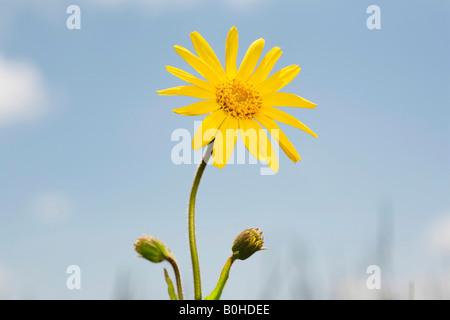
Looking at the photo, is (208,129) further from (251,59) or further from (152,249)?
(152,249)

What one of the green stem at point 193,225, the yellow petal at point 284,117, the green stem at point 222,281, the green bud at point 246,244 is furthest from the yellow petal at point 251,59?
the green stem at point 222,281

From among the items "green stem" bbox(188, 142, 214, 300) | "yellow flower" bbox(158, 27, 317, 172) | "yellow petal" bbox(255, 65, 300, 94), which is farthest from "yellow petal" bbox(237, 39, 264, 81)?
"green stem" bbox(188, 142, 214, 300)

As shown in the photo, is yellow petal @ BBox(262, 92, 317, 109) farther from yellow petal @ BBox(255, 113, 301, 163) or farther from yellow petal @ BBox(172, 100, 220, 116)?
yellow petal @ BBox(172, 100, 220, 116)

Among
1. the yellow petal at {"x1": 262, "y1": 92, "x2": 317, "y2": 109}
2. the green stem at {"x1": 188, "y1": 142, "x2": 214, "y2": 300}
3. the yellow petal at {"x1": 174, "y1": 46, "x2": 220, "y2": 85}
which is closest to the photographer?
the green stem at {"x1": 188, "y1": 142, "x2": 214, "y2": 300}

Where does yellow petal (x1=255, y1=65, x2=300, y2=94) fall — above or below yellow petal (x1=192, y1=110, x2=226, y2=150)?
above

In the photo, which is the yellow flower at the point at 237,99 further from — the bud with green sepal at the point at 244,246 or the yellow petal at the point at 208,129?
the bud with green sepal at the point at 244,246
